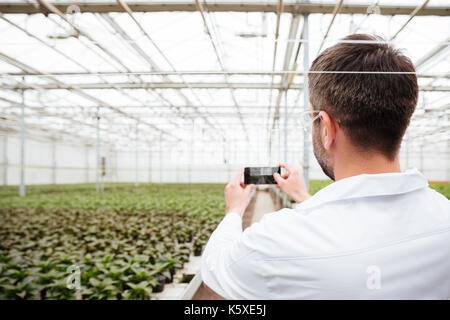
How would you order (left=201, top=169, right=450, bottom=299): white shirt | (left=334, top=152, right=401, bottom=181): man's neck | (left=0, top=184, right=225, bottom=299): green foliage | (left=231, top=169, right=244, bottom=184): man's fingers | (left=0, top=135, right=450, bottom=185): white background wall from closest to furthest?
(left=201, top=169, right=450, bottom=299): white shirt < (left=334, top=152, right=401, bottom=181): man's neck < (left=231, top=169, right=244, bottom=184): man's fingers < (left=0, top=184, right=225, bottom=299): green foliage < (left=0, top=135, right=450, bottom=185): white background wall

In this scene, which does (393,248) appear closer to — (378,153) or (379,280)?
(379,280)

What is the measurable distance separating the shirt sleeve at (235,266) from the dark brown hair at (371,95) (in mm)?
310

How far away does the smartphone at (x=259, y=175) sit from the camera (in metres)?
0.85

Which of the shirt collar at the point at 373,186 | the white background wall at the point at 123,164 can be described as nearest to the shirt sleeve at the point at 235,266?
the shirt collar at the point at 373,186

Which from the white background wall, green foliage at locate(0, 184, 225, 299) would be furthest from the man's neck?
the white background wall

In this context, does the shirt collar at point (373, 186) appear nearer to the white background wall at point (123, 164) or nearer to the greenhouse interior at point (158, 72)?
the greenhouse interior at point (158, 72)

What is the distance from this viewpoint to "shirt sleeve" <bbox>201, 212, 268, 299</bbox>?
22.1 inches

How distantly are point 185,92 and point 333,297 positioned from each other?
9.77 m

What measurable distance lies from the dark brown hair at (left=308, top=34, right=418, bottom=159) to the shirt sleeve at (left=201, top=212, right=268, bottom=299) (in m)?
0.31

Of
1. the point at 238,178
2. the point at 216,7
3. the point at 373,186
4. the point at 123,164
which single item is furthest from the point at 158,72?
the point at 123,164

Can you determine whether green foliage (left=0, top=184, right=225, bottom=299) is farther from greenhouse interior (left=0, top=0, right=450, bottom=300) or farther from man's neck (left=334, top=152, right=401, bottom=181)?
man's neck (left=334, top=152, right=401, bottom=181)

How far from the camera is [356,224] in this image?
0.54 metres

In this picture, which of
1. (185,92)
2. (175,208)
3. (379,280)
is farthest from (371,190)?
(185,92)

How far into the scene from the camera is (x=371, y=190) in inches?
21.9
